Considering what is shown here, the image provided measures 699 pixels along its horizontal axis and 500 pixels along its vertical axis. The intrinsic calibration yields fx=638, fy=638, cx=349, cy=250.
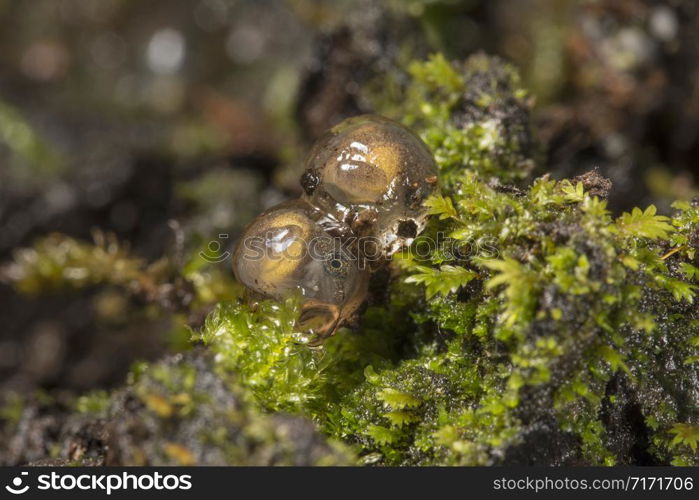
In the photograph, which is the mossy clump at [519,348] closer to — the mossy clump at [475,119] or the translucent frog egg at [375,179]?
the translucent frog egg at [375,179]

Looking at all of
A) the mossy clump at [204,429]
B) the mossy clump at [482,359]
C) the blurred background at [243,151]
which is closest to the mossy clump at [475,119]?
the mossy clump at [482,359]

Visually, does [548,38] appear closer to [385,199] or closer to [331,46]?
[331,46]

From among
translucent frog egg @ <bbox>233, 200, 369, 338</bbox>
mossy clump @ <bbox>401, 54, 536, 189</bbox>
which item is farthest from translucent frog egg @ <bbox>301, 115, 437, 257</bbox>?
mossy clump @ <bbox>401, 54, 536, 189</bbox>

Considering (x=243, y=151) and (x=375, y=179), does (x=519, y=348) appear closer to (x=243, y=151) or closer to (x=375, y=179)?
(x=375, y=179)

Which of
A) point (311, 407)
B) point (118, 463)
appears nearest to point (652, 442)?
point (311, 407)

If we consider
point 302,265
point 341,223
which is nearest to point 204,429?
point 302,265

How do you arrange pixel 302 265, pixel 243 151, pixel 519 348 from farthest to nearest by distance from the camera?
pixel 243 151
pixel 302 265
pixel 519 348
